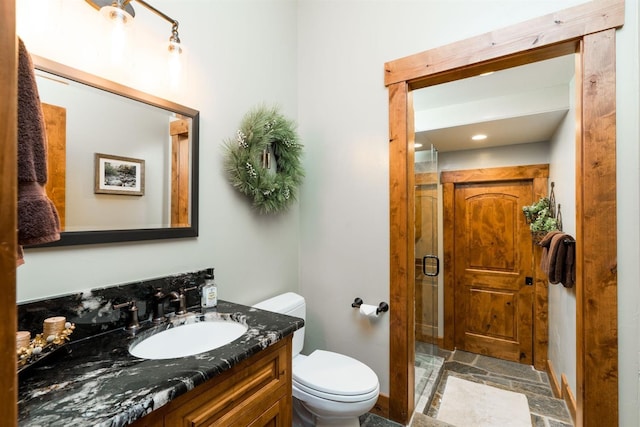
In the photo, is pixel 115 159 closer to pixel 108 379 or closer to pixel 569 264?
pixel 108 379

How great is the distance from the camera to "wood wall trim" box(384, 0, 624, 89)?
53.6 inches

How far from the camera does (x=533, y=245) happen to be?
10.0 ft

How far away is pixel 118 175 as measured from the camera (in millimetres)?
1263

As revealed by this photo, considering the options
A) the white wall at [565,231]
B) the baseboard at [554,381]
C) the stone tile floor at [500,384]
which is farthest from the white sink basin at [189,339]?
the baseboard at [554,381]

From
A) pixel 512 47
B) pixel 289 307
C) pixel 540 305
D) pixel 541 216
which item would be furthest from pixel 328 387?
pixel 540 305

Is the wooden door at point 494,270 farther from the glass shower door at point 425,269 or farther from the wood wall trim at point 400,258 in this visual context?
the wood wall trim at point 400,258

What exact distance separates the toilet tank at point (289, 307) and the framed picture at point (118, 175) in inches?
36.7

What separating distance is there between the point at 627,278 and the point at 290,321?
150cm

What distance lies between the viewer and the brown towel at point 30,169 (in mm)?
571

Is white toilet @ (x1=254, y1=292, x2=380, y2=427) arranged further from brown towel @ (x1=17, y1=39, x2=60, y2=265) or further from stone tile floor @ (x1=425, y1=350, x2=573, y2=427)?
brown towel @ (x1=17, y1=39, x2=60, y2=265)

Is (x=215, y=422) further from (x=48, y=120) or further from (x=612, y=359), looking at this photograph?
(x=612, y=359)

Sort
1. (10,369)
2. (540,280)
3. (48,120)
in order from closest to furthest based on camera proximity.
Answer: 1. (10,369)
2. (48,120)
3. (540,280)

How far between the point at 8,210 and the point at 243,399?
3.07 feet

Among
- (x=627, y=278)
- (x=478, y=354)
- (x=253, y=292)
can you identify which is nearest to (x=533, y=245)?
(x=478, y=354)
